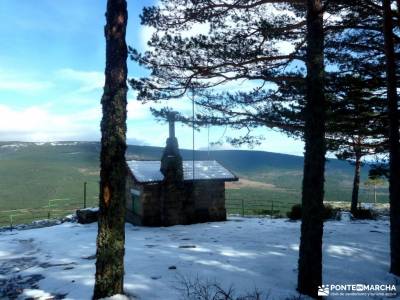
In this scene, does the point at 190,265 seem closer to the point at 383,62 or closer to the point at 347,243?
the point at 347,243

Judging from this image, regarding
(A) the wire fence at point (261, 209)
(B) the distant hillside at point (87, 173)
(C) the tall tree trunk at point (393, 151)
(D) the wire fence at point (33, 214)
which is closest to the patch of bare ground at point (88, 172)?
(B) the distant hillside at point (87, 173)

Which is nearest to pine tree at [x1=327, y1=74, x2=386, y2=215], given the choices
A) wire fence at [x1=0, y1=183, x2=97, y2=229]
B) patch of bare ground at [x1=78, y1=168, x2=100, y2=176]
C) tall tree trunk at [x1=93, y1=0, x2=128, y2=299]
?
tall tree trunk at [x1=93, y1=0, x2=128, y2=299]

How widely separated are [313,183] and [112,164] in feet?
14.2

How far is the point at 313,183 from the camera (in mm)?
8258

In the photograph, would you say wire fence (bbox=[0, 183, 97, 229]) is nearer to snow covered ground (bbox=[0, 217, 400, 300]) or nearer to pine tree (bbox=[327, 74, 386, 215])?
snow covered ground (bbox=[0, 217, 400, 300])

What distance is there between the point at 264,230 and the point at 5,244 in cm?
1200

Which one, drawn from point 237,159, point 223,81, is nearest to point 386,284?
point 223,81

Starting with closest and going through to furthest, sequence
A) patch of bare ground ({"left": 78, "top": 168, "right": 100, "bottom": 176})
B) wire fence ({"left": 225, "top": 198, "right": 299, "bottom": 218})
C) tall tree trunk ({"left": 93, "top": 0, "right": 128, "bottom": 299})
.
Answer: tall tree trunk ({"left": 93, "top": 0, "right": 128, "bottom": 299}), wire fence ({"left": 225, "top": 198, "right": 299, "bottom": 218}), patch of bare ground ({"left": 78, "top": 168, "right": 100, "bottom": 176})

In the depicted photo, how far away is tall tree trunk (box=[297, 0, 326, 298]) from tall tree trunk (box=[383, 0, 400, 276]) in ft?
9.19

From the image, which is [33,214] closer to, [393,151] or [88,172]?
[393,151]

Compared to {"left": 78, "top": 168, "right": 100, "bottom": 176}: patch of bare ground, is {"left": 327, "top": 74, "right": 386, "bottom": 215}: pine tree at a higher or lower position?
higher

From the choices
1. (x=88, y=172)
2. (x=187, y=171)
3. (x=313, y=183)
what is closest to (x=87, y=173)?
(x=88, y=172)

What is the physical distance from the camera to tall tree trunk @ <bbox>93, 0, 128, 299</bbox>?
24.8 feet

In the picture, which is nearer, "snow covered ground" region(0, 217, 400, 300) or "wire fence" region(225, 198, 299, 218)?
"snow covered ground" region(0, 217, 400, 300)
